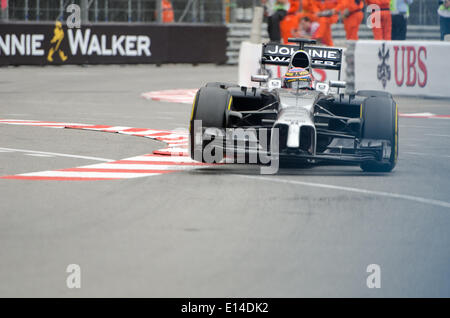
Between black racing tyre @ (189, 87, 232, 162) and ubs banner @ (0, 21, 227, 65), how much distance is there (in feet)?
57.9

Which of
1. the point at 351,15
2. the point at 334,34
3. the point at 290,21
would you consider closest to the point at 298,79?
the point at 351,15

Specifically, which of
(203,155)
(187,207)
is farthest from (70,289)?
(203,155)

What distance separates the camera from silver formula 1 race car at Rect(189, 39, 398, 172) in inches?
379

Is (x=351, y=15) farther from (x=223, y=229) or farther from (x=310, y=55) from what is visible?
(x=223, y=229)

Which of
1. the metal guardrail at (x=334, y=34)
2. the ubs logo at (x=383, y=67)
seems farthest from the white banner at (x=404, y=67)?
the metal guardrail at (x=334, y=34)

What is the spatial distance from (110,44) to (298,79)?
60.8 feet

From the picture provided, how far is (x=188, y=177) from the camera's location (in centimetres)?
942

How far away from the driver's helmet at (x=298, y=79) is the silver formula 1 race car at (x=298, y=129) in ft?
1.15

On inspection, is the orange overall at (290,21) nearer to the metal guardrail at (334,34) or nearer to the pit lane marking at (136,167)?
the metal guardrail at (334,34)

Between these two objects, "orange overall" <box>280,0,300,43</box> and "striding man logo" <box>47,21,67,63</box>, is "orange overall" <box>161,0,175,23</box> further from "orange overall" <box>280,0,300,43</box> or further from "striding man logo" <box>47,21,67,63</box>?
"orange overall" <box>280,0,300,43</box>

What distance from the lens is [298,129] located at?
31.3 ft

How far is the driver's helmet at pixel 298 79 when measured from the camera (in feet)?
35.9
